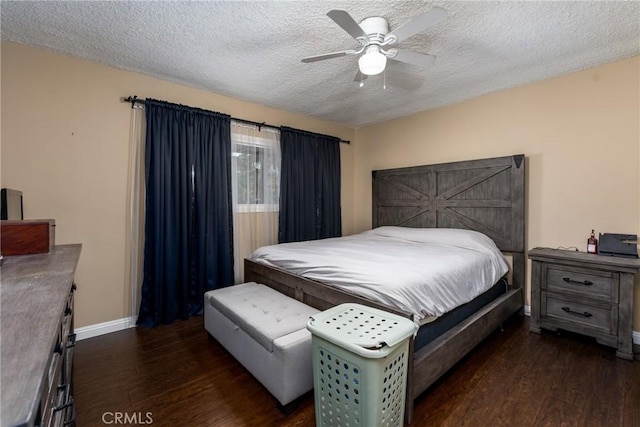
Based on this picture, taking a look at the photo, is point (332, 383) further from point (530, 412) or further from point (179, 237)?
point (179, 237)

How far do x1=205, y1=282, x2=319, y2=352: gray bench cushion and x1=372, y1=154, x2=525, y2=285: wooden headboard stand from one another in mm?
2362

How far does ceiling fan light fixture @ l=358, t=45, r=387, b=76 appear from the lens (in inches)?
75.7

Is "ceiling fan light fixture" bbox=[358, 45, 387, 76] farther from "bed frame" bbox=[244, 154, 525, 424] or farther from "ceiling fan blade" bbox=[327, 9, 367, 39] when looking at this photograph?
"bed frame" bbox=[244, 154, 525, 424]

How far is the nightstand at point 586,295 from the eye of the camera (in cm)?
228

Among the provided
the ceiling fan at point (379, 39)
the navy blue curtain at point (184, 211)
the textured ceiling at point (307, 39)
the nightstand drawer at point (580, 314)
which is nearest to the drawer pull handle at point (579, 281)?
the nightstand drawer at point (580, 314)

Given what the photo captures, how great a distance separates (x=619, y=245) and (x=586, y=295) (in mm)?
534

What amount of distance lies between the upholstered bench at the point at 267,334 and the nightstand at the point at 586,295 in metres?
2.16

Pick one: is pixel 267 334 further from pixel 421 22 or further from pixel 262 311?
pixel 421 22

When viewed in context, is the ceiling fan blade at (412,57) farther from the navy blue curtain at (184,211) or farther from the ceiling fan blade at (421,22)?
the navy blue curtain at (184,211)

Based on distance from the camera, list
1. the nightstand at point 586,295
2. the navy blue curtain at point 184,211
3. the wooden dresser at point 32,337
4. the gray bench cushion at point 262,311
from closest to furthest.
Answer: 1. the wooden dresser at point 32,337
2. the gray bench cushion at point 262,311
3. the nightstand at point 586,295
4. the navy blue curtain at point 184,211

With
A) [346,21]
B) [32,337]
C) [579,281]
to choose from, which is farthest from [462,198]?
[32,337]

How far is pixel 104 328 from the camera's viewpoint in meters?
2.71

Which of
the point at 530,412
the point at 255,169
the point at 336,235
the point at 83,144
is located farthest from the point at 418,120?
the point at 83,144

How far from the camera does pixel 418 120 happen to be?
4.10 m
